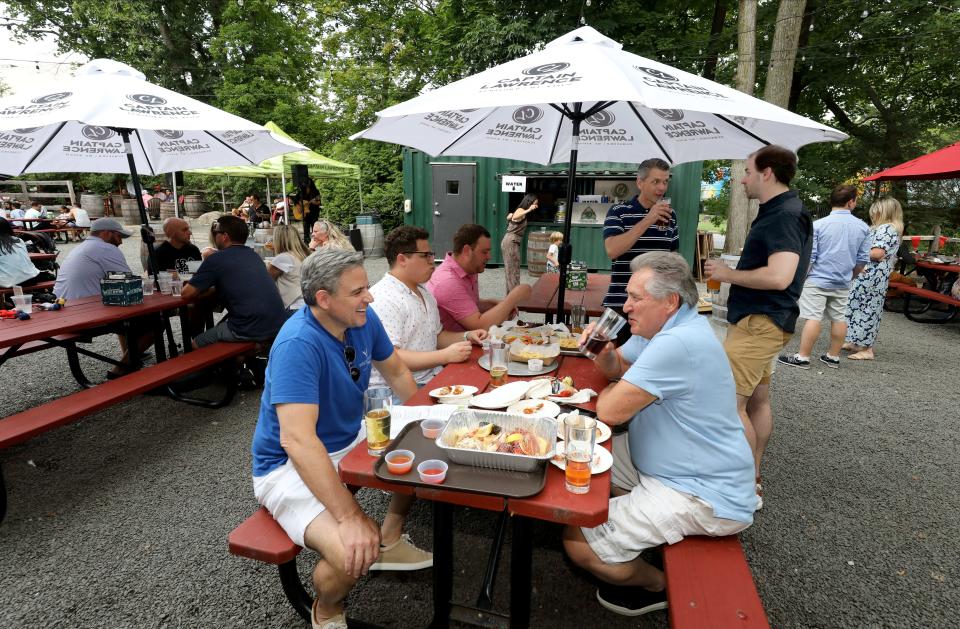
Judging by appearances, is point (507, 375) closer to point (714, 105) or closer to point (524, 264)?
point (714, 105)

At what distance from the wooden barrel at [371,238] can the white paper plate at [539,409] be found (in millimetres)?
11301

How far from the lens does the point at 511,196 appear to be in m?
11.6

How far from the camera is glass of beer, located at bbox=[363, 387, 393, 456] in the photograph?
171 centimetres

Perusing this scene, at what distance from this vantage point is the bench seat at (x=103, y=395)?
2.82 metres

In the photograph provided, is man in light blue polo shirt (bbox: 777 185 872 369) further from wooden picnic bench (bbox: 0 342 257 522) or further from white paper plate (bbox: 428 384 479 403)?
wooden picnic bench (bbox: 0 342 257 522)

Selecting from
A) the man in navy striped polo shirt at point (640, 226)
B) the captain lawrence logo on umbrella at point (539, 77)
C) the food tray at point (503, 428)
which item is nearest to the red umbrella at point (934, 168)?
the man in navy striped polo shirt at point (640, 226)

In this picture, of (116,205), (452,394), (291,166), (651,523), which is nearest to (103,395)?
(452,394)

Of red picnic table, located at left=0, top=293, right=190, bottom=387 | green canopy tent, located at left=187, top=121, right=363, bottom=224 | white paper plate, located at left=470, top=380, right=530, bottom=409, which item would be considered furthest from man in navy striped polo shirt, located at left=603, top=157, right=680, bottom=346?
green canopy tent, located at left=187, top=121, right=363, bottom=224

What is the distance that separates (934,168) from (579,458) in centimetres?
936

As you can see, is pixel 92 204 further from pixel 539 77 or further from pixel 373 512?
pixel 539 77

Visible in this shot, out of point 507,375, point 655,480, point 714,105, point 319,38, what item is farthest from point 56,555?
point 319,38

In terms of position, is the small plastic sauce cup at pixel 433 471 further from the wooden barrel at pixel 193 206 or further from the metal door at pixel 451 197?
the wooden barrel at pixel 193 206

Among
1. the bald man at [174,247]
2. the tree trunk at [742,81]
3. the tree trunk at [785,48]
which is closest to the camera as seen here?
the bald man at [174,247]

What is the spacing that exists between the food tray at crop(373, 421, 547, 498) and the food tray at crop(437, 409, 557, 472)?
0.02 meters
